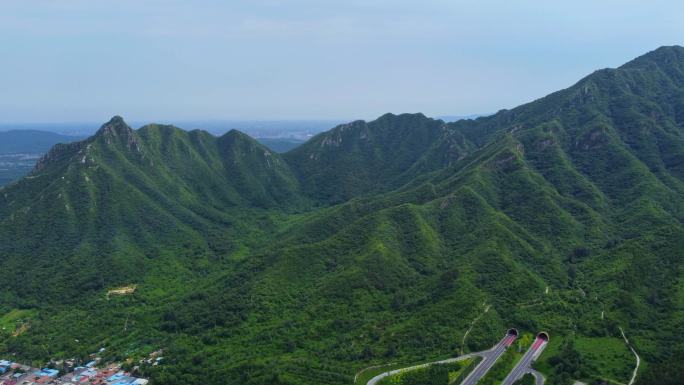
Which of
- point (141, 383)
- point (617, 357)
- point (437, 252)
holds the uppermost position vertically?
point (437, 252)

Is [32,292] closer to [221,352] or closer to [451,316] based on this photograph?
[221,352]

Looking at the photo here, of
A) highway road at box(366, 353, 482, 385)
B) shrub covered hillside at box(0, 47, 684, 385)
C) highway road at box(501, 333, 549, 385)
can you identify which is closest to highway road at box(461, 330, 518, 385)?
highway road at box(366, 353, 482, 385)

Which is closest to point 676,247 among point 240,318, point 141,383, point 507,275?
point 507,275

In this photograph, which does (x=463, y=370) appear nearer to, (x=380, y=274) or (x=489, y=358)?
(x=489, y=358)

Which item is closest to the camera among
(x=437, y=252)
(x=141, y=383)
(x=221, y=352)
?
(x=141, y=383)

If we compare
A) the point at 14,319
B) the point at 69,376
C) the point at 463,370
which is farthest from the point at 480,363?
the point at 14,319
